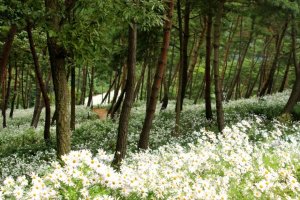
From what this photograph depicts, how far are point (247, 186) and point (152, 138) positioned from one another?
355 inches

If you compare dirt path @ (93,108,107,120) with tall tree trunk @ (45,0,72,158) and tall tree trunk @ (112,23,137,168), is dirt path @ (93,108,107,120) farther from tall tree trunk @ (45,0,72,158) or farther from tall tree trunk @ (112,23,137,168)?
tall tree trunk @ (45,0,72,158)

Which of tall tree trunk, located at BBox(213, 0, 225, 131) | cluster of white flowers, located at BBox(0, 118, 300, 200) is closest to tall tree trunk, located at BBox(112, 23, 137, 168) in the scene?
cluster of white flowers, located at BBox(0, 118, 300, 200)

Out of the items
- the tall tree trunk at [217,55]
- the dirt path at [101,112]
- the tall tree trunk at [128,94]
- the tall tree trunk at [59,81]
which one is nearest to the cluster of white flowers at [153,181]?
the tall tree trunk at [59,81]

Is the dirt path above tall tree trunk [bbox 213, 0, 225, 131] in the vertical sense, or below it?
below

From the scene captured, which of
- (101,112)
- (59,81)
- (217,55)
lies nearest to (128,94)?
(59,81)

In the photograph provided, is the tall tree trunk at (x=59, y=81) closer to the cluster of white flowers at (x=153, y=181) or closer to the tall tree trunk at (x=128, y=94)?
the tall tree trunk at (x=128, y=94)

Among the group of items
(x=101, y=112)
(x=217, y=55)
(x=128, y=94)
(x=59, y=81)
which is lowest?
(x=101, y=112)

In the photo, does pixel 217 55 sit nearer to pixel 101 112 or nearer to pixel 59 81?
pixel 59 81

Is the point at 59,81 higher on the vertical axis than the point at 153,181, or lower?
higher

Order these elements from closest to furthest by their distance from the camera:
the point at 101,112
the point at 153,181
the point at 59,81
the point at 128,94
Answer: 1. the point at 153,181
2. the point at 59,81
3. the point at 128,94
4. the point at 101,112

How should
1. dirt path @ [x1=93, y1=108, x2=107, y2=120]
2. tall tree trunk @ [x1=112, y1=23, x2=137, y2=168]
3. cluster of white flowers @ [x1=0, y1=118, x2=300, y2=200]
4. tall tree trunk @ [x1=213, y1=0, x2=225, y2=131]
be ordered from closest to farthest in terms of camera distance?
cluster of white flowers @ [x1=0, y1=118, x2=300, y2=200] < tall tree trunk @ [x1=112, y1=23, x2=137, y2=168] < tall tree trunk @ [x1=213, y1=0, x2=225, y2=131] < dirt path @ [x1=93, y1=108, x2=107, y2=120]

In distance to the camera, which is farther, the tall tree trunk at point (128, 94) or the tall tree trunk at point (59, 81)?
the tall tree trunk at point (128, 94)

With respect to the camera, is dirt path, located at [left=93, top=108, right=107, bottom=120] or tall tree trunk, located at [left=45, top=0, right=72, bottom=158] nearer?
tall tree trunk, located at [left=45, top=0, right=72, bottom=158]

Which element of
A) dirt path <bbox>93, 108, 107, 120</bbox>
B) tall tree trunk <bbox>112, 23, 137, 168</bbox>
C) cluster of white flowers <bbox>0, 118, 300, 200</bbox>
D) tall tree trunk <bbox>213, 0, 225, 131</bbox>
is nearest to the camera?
cluster of white flowers <bbox>0, 118, 300, 200</bbox>
